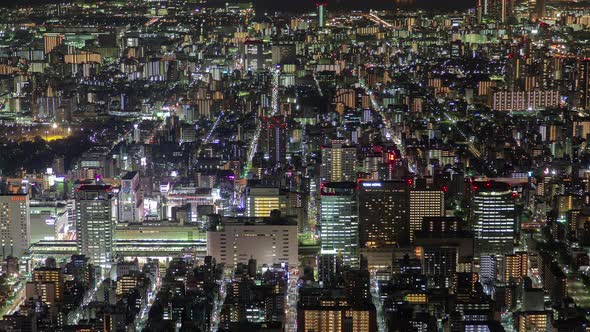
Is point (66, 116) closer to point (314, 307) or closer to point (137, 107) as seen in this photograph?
point (137, 107)

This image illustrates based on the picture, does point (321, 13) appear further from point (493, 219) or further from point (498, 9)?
point (493, 219)

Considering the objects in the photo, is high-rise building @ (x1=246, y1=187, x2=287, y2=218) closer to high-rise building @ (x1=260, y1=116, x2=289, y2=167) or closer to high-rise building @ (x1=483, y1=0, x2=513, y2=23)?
high-rise building @ (x1=260, y1=116, x2=289, y2=167)

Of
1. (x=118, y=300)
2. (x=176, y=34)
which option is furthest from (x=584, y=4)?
(x=118, y=300)

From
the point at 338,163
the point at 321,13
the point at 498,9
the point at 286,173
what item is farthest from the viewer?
the point at 321,13

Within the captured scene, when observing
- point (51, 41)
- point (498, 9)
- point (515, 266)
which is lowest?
point (515, 266)

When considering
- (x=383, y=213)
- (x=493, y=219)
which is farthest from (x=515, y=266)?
(x=383, y=213)

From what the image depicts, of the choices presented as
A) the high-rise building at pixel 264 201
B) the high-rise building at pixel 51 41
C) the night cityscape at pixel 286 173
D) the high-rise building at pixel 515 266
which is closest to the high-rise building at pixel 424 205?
the night cityscape at pixel 286 173

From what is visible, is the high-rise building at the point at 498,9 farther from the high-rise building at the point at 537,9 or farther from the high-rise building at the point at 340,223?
the high-rise building at the point at 340,223
